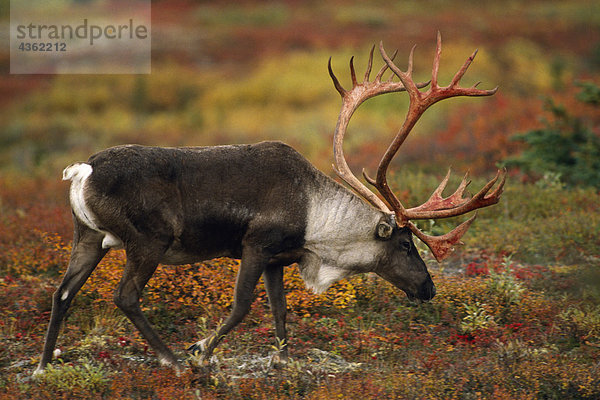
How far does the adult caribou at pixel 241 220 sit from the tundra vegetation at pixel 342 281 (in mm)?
438

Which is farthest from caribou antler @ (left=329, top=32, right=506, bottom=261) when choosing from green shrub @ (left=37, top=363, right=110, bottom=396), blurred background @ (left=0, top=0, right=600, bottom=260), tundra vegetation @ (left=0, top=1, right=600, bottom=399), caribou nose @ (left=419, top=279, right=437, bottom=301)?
blurred background @ (left=0, top=0, right=600, bottom=260)

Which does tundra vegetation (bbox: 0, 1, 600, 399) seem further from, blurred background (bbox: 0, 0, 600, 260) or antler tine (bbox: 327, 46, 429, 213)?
antler tine (bbox: 327, 46, 429, 213)

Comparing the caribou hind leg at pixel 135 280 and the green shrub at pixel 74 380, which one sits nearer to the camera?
the green shrub at pixel 74 380

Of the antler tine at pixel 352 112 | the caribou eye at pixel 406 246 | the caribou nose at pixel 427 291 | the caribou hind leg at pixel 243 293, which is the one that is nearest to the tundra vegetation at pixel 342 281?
the caribou hind leg at pixel 243 293

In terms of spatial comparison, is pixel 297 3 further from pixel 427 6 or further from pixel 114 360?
pixel 114 360

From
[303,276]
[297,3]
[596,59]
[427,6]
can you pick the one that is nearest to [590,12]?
[427,6]

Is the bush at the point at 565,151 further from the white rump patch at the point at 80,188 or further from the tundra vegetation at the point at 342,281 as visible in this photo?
the white rump patch at the point at 80,188

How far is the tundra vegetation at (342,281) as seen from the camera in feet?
18.7

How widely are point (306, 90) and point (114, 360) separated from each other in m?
14.9

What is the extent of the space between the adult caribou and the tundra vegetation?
0.44 m

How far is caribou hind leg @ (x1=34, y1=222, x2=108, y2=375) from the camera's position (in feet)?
18.5

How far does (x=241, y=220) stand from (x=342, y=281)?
1.80 meters

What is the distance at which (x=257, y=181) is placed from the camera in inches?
227

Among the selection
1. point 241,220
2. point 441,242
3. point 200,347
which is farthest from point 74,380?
point 441,242
